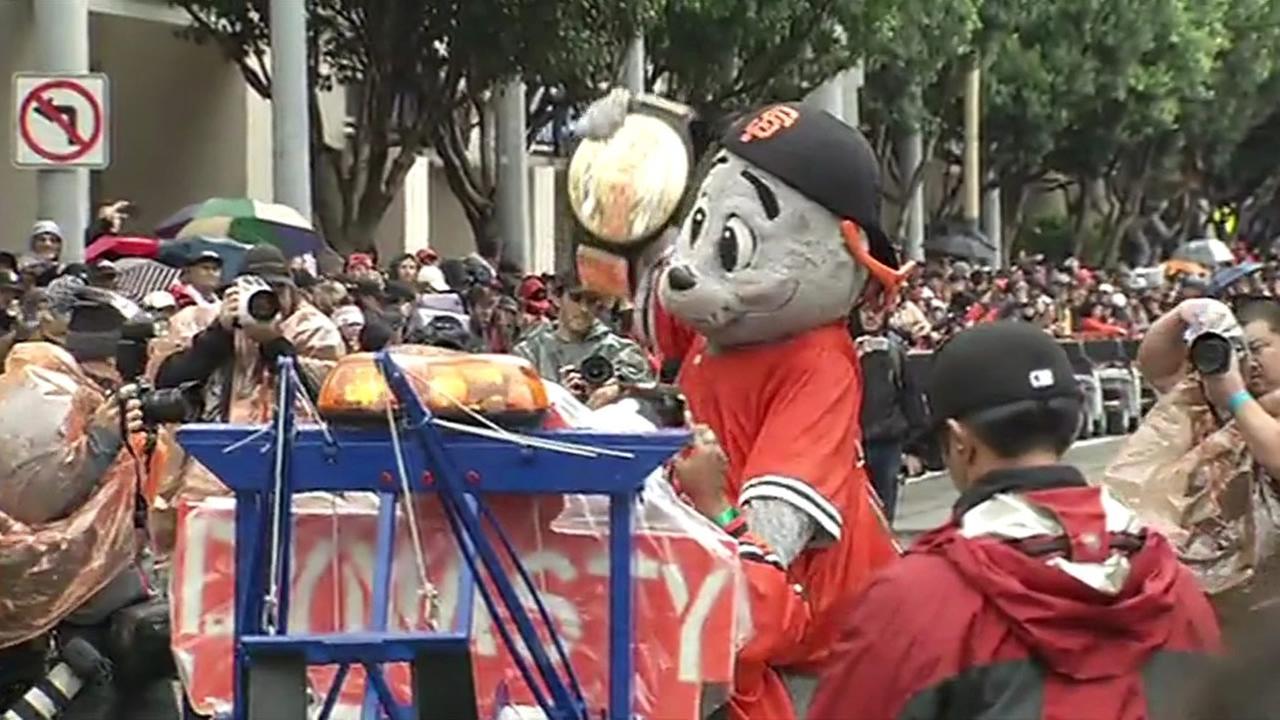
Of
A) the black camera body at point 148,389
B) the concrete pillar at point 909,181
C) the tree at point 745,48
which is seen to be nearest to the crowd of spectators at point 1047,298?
the concrete pillar at point 909,181

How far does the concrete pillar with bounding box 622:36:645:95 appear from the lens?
2548cm

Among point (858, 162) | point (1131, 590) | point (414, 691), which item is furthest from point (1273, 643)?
point (858, 162)

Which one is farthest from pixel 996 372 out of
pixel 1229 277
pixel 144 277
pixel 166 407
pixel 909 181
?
pixel 909 181

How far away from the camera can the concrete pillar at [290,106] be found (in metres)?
17.7

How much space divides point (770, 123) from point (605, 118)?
61cm

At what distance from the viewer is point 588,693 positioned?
457 centimetres

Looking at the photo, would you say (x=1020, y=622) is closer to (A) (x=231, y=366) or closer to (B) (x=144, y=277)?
(A) (x=231, y=366)

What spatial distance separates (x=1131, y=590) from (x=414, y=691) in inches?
A: 45.6

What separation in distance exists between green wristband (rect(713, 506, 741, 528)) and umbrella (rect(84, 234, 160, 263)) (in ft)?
35.7

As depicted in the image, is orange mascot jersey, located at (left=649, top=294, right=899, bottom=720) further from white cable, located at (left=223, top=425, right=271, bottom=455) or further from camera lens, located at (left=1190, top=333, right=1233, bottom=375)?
white cable, located at (left=223, top=425, right=271, bottom=455)

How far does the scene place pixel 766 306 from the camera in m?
5.80

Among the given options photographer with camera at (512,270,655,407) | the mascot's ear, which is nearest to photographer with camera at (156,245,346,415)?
photographer with camera at (512,270,655,407)

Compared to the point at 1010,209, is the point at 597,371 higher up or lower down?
lower down

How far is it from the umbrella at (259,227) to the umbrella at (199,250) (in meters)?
0.27
